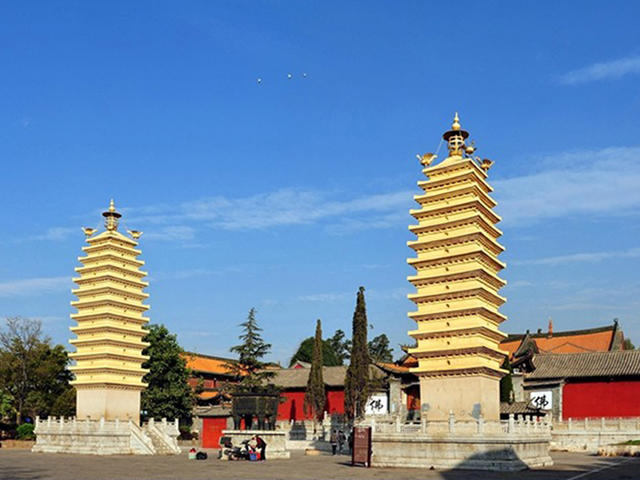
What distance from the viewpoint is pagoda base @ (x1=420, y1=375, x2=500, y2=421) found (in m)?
35.7

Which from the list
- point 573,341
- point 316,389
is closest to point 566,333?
point 573,341

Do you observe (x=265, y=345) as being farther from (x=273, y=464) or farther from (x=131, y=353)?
(x=273, y=464)

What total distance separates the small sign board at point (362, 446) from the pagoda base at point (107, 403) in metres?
20.7

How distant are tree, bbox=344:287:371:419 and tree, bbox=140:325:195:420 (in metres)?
15.7

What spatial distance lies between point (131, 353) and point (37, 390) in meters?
12.6

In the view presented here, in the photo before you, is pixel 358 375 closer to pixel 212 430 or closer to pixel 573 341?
pixel 212 430

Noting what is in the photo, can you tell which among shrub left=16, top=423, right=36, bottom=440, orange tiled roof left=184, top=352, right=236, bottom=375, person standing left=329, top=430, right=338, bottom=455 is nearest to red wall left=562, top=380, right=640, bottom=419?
person standing left=329, top=430, right=338, bottom=455

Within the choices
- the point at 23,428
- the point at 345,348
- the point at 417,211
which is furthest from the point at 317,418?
the point at 345,348

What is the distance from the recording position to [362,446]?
3391 centimetres

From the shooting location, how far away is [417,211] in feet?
131

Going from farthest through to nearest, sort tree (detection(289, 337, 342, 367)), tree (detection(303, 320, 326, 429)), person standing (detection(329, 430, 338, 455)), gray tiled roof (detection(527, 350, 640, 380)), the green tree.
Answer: tree (detection(289, 337, 342, 367))
tree (detection(303, 320, 326, 429))
the green tree
gray tiled roof (detection(527, 350, 640, 380))
person standing (detection(329, 430, 338, 455))

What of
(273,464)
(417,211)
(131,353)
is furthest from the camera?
(131,353)

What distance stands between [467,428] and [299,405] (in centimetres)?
3621

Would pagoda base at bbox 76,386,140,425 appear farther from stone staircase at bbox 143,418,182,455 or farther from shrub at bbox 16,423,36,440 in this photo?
shrub at bbox 16,423,36,440
